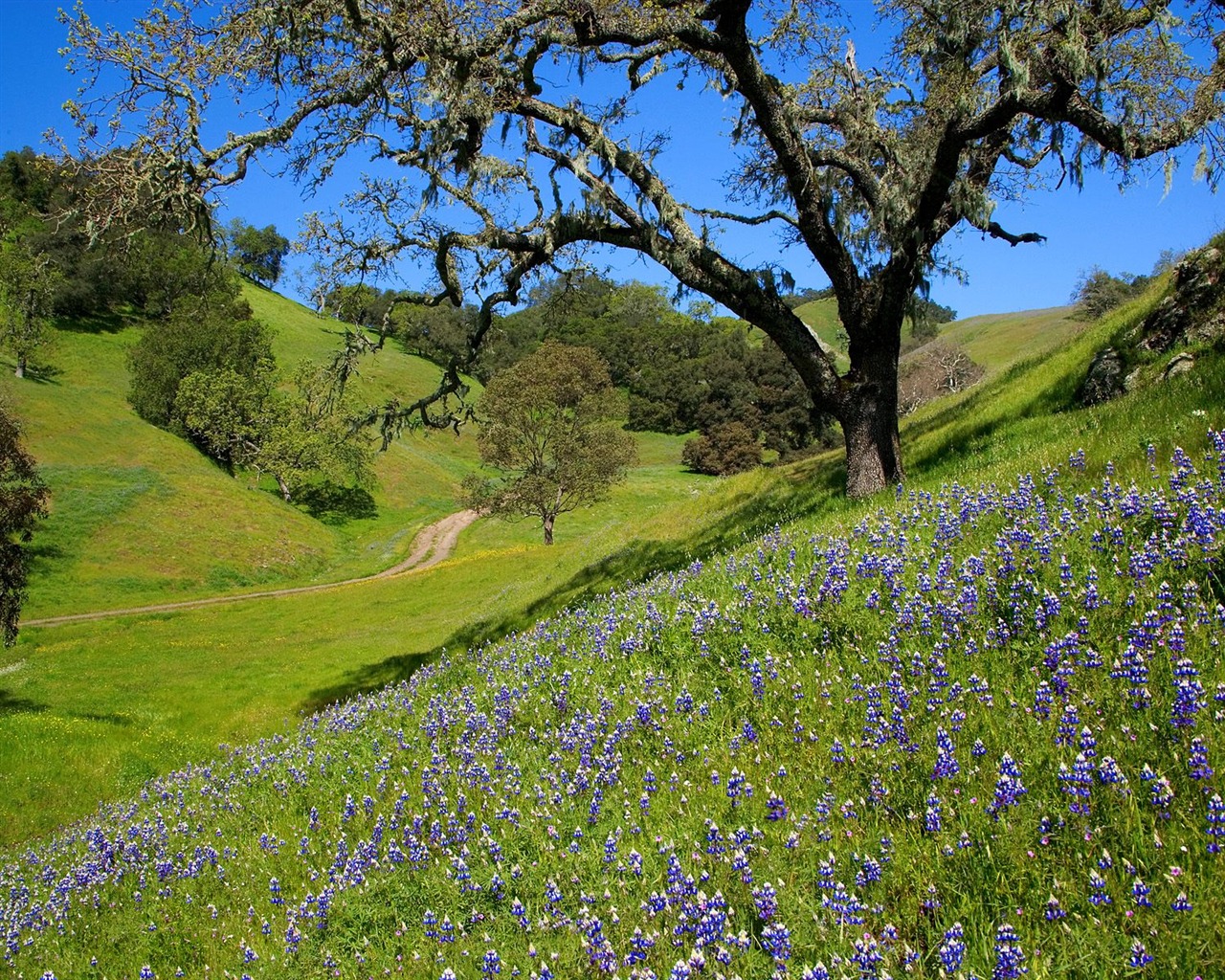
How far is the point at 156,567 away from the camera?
171 feet

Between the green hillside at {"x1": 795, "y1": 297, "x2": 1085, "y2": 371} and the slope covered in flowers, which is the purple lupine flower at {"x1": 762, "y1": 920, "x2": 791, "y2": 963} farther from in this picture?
the green hillside at {"x1": 795, "y1": 297, "x2": 1085, "y2": 371}

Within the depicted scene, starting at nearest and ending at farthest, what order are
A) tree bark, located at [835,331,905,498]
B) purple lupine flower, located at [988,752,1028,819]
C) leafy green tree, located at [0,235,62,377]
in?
1. purple lupine flower, located at [988,752,1028,819]
2. tree bark, located at [835,331,905,498]
3. leafy green tree, located at [0,235,62,377]

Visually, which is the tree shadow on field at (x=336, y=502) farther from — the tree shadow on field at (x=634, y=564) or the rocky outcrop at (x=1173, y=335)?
the rocky outcrop at (x=1173, y=335)

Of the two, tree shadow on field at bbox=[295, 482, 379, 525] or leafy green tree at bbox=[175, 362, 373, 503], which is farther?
tree shadow on field at bbox=[295, 482, 379, 525]


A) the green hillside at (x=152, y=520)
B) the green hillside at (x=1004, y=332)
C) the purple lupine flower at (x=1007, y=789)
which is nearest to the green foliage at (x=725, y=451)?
the green hillside at (x=1004, y=332)

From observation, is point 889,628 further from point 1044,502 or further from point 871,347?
point 871,347

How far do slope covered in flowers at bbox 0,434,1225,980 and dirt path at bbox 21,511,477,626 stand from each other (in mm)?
41528

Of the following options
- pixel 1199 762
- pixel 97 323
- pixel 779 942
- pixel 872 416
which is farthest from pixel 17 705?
pixel 97 323

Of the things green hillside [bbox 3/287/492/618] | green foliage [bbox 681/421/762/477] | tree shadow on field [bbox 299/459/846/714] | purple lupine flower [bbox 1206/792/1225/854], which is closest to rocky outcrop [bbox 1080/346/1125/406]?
tree shadow on field [bbox 299/459/846/714]

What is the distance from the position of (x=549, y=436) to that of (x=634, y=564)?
36.1 m

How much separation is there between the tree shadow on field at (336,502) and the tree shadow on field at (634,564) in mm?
54102

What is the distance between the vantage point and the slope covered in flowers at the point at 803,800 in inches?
133

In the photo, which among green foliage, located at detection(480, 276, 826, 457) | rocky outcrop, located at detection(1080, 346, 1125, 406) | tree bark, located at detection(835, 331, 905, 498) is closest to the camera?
tree bark, located at detection(835, 331, 905, 498)

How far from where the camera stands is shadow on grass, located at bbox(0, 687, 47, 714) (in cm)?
2408
